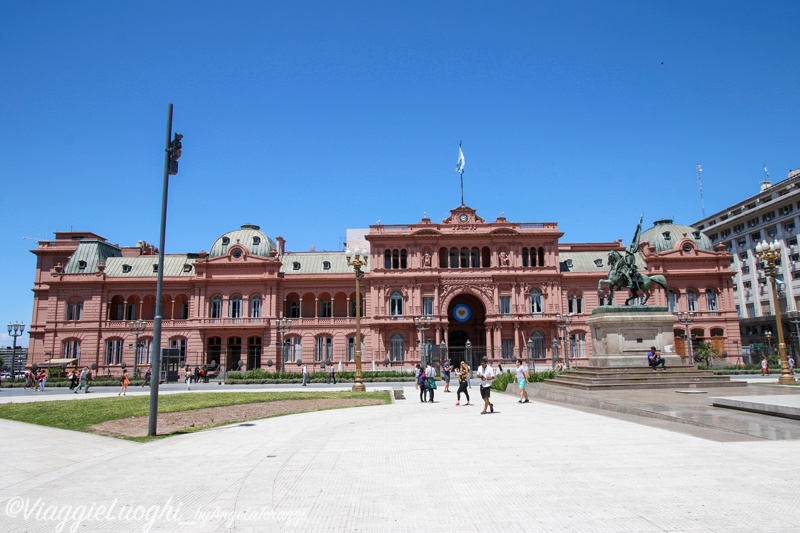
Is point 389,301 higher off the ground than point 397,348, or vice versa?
point 389,301

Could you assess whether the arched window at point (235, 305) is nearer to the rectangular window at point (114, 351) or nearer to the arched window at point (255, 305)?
the arched window at point (255, 305)

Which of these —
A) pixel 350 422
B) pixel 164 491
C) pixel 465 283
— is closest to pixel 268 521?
pixel 164 491

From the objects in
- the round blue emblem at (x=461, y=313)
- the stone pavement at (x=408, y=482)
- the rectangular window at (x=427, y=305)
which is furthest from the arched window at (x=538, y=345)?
the stone pavement at (x=408, y=482)

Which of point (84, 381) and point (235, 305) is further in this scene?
point (235, 305)

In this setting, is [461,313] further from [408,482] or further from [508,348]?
[408,482]

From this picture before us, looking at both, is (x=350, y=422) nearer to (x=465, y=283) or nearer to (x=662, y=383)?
(x=662, y=383)

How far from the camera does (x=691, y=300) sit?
2270 inches

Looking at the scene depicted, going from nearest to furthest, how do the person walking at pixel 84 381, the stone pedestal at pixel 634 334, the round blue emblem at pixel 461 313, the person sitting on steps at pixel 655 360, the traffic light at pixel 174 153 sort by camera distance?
the traffic light at pixel 174 153 → the person sitting on steps at pixel 655 360 → the stone pedestal at pixel 634 334 → the person walking at pixel 84 381 → the round blue emblem at pixel 461 313

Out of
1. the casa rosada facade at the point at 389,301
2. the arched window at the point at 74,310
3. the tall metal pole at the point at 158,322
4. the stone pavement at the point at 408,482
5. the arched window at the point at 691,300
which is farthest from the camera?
the arched window at the point at 74,310

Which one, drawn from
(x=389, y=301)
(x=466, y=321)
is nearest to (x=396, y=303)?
(x=389, y=301)

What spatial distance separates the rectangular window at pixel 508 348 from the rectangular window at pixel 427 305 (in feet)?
27.2

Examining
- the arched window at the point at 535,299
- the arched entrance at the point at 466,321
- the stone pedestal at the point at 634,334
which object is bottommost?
the stone pedestal at the point at 634,334

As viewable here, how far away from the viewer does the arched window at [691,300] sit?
188ft

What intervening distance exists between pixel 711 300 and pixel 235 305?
52057 millimetres
